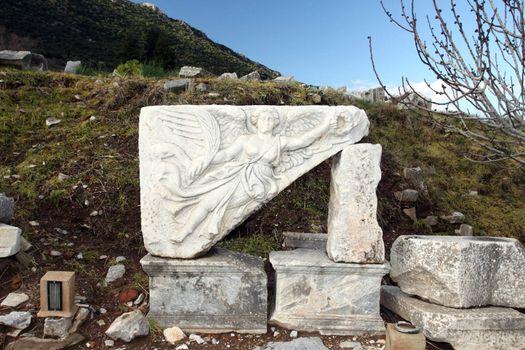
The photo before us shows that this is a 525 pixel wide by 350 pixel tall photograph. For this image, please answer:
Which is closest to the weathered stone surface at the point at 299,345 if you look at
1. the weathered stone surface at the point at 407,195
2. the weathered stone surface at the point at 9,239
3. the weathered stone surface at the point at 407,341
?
the weathered stone surface at the point at 407,341

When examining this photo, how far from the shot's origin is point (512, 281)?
3.33m

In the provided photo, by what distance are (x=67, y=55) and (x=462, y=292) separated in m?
17.9

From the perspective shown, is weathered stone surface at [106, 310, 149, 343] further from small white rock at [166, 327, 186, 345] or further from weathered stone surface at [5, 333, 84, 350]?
weathered stone surface at [5, 333, 84, 350]

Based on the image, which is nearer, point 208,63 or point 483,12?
point 483,12

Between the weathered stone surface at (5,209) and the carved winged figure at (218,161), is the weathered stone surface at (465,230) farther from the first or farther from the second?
the weathered stone surface at (5,209)

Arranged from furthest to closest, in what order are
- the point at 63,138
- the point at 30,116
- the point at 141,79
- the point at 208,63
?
1. the point at 208,63
2. the point at 141,79
3. the point at 30,116
4. the point at 63,138

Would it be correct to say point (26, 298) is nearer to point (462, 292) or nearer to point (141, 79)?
point (462, 292)

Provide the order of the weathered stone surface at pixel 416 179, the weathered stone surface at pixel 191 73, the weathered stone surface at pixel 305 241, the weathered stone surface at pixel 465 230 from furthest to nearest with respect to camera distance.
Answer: the weathered stone surface at pixel 191 73 < the weathered stone surface at pixel 416 179 < the weathered stone surface at pixel 465 230 < the weathered stone surface at pixel 305 241

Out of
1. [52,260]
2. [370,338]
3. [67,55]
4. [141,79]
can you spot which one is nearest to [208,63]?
[67,55]

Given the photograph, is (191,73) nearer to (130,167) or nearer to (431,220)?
(130,167)

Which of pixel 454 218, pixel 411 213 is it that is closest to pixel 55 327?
pixel 411 213

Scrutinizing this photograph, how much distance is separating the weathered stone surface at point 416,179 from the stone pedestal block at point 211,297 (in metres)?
3.98

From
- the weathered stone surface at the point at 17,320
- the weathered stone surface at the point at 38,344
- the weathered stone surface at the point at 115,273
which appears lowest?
the weathered stone surface at the point at 38,344

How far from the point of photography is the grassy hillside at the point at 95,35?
17125mm
